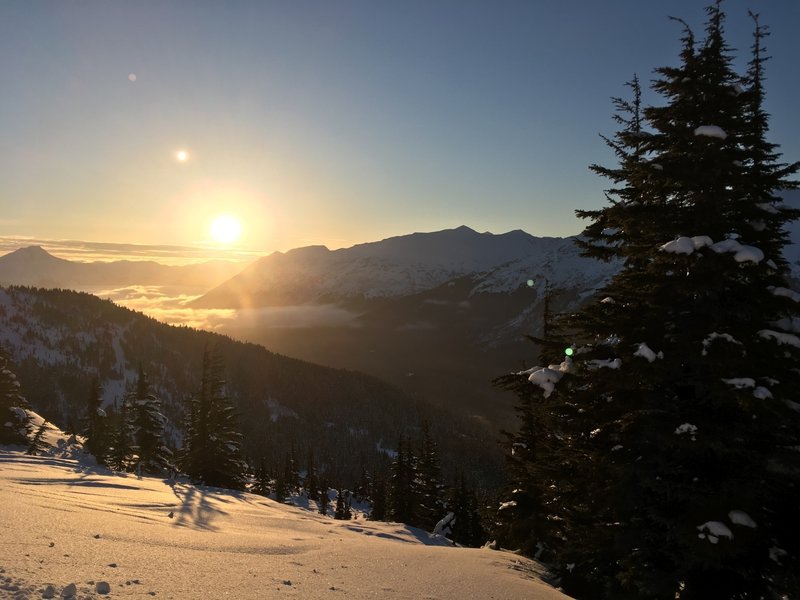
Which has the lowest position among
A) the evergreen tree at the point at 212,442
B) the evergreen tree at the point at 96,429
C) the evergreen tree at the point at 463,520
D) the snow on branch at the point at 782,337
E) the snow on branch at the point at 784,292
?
the evergreen tree at the point at 463,520

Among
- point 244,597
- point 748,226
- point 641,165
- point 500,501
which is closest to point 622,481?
point 748,226

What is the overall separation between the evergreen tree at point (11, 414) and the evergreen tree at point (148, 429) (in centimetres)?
799

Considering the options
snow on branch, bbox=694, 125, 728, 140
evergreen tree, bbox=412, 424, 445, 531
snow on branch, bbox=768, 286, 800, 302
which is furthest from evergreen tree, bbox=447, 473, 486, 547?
snow on branch, bbox=694, 125, 728, 140

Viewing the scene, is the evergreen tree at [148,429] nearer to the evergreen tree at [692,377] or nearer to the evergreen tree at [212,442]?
the evergreen tree at [212,442]

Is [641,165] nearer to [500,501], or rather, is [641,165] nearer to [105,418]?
[500,501]

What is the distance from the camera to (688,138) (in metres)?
10.6

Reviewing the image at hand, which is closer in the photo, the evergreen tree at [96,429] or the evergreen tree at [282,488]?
the evergreen tree at [96,429]

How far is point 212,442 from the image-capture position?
124ft

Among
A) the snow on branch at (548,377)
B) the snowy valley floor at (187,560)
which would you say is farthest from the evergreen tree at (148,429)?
the snow on branch at (548,377)

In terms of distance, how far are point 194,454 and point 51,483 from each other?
23.6 m

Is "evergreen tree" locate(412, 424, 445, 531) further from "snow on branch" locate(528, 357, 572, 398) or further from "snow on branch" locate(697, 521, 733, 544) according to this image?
"snow on branch" locate(697, 521, 733, 544)

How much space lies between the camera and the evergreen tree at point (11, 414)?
120ft

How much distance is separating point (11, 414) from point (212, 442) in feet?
48.7

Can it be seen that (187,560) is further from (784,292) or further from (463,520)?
(463,520)
